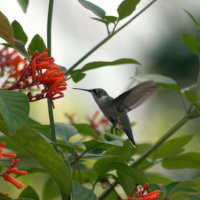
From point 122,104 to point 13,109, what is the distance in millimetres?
1581

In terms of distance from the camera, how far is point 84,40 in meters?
10.6

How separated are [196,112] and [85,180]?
71 centimetres

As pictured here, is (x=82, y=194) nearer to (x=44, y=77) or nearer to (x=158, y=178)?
(x=44, y=77)

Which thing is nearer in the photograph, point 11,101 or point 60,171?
point 11,101

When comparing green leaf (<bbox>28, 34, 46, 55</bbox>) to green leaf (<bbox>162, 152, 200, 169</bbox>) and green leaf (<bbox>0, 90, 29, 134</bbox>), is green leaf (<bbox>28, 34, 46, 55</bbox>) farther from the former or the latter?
green leaf (<bbox>162, 152, 200, 169</bbox>)

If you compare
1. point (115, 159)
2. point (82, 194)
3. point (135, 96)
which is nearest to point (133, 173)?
point (115, 159)

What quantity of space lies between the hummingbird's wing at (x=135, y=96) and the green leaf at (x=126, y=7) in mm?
392

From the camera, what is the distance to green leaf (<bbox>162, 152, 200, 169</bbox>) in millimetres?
2896

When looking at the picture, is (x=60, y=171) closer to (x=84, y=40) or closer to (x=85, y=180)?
(x=85, y=180)

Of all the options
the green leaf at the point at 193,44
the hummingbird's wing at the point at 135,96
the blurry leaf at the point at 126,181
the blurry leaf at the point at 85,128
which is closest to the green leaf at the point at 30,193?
the blurry leaf at the point at 126,181

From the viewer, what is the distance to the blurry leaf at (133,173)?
7.61 ft

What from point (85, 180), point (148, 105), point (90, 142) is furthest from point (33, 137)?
point (148, 105)

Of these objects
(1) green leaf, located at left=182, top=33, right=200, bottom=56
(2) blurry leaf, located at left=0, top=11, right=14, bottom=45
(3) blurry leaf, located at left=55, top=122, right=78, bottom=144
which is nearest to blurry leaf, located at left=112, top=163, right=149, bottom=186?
(3) blurry leaf, located at left=55, top=122, right=78, bottom=144

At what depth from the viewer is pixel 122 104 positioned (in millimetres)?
3299
